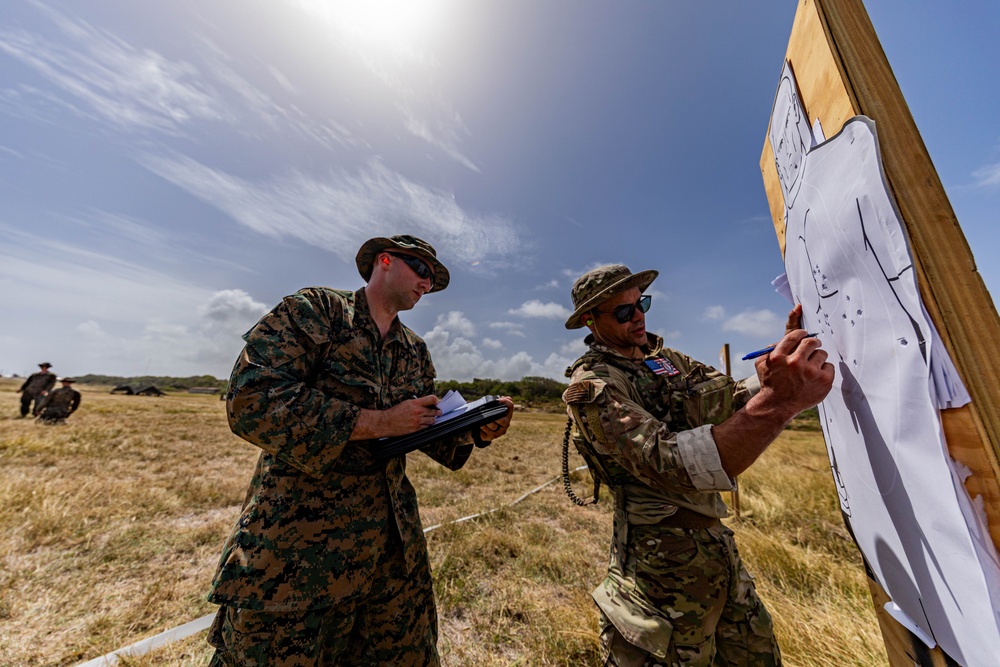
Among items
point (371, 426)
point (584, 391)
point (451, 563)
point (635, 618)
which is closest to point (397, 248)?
point (371, 426)

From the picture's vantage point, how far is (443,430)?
69.2 inches

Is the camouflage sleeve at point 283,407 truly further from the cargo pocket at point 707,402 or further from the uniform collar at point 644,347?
the cargo pocket at point 707,402

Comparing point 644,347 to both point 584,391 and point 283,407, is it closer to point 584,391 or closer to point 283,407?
Answer: point 584,391

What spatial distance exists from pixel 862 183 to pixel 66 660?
5.00 meters

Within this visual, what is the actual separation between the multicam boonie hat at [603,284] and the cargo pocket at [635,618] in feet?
4.55

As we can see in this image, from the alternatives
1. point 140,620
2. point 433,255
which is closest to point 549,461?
point 140,620

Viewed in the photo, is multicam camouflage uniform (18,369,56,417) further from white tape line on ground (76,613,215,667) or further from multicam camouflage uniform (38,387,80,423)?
white tape line on ground (76,613,215,667)

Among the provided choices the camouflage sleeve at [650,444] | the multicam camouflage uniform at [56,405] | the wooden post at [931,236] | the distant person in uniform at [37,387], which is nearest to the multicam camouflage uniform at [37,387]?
the distant person in uniform at [37,387]

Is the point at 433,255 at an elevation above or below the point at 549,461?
above

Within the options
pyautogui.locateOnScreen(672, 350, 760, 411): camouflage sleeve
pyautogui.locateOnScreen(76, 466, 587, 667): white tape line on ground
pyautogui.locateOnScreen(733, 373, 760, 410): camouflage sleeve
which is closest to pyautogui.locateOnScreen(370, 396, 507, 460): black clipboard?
pyautogui.locateOnScreen(672, 350, 760, 411): camouflage sleeve

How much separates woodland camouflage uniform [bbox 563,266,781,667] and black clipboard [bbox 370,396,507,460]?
1.45ft

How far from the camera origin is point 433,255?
216 centimetres

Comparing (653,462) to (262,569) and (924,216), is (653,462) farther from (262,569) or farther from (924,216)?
(262,569)

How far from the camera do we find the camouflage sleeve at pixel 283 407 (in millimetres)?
1420
